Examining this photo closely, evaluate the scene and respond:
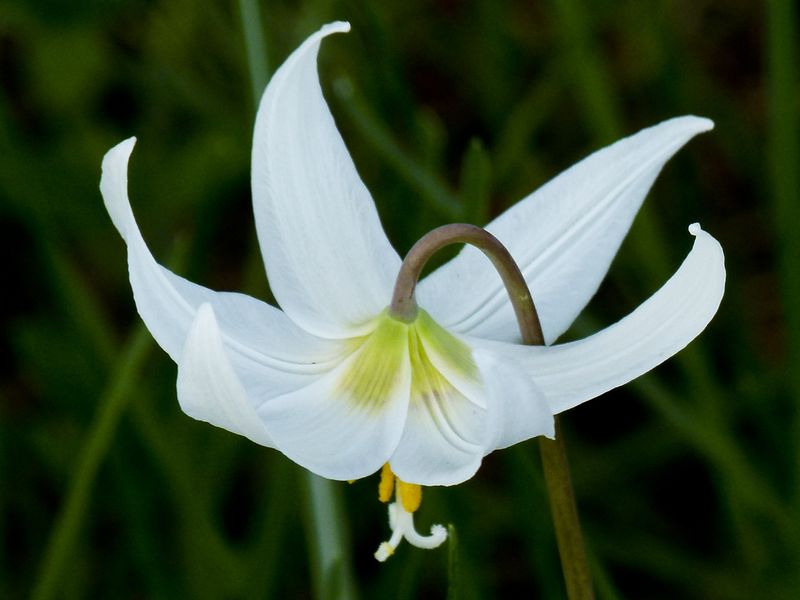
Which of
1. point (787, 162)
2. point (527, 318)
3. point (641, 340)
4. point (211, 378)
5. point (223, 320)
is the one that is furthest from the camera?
point (787, 162)

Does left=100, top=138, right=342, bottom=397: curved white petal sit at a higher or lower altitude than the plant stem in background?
lower

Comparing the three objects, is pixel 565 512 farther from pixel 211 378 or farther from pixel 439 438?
pixel 211 378

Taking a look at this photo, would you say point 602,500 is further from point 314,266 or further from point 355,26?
point 314,266

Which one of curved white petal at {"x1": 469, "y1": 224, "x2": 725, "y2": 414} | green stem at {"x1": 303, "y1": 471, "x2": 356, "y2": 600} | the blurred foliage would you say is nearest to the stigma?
curved white petal at {"x1": 469, "y1": 224, "x2": 725, "y2": 414}

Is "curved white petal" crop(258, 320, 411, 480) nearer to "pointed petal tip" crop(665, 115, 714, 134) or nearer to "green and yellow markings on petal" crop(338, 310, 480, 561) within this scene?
"green and yellow markings on petal" crop(338, 310, 480, 561)

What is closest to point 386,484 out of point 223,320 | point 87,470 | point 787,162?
point 223,320

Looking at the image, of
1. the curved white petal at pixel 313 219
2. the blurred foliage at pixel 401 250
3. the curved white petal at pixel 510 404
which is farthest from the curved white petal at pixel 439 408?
the blurred foliage at pixel 401 250

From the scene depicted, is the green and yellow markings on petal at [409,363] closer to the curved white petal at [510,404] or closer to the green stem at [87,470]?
the curved white petal at [510,404]

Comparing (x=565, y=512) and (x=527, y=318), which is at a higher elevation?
(x=527, y=318)
